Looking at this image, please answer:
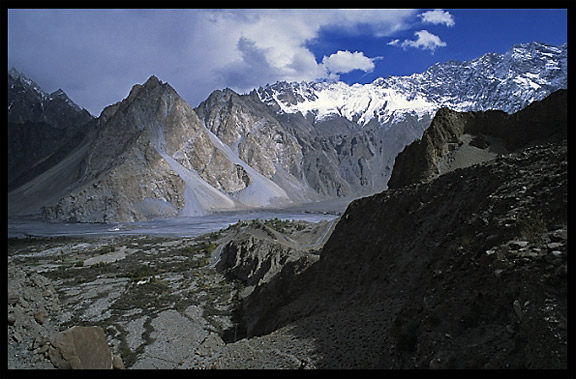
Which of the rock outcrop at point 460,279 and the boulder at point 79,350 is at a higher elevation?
the rock outcrop at point 460,279

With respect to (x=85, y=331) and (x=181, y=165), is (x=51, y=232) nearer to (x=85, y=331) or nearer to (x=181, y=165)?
(x=181, y=165)

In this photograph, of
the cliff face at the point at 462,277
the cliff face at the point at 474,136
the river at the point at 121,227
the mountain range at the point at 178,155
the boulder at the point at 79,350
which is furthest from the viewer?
the mountain range at the point at 178,155

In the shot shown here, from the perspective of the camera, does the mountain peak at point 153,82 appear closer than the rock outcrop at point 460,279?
No

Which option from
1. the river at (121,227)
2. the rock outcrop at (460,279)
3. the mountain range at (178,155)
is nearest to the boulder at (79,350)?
the rock outcrop at (460,279)

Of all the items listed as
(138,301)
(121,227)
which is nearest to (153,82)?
(121,227)

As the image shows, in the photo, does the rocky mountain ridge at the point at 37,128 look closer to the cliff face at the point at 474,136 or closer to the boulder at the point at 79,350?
the cliff face at the point at 474,136

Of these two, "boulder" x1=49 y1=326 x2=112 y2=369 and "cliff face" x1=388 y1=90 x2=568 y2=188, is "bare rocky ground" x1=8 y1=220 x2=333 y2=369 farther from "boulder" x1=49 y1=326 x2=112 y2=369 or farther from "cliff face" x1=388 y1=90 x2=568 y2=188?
"cliff face" x1=388 y1=90 x2=568 y2=188

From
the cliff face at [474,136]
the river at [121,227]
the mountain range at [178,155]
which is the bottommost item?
the river at [121,227]

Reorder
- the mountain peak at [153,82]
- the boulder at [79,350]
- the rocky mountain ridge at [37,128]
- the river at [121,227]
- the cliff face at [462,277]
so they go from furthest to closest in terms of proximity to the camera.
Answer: the rocky mountain ridge at [37,128], the mountain peak at [153,82], the river at [121,227], the boulder at [79,350], the cliff face at [462,277]
